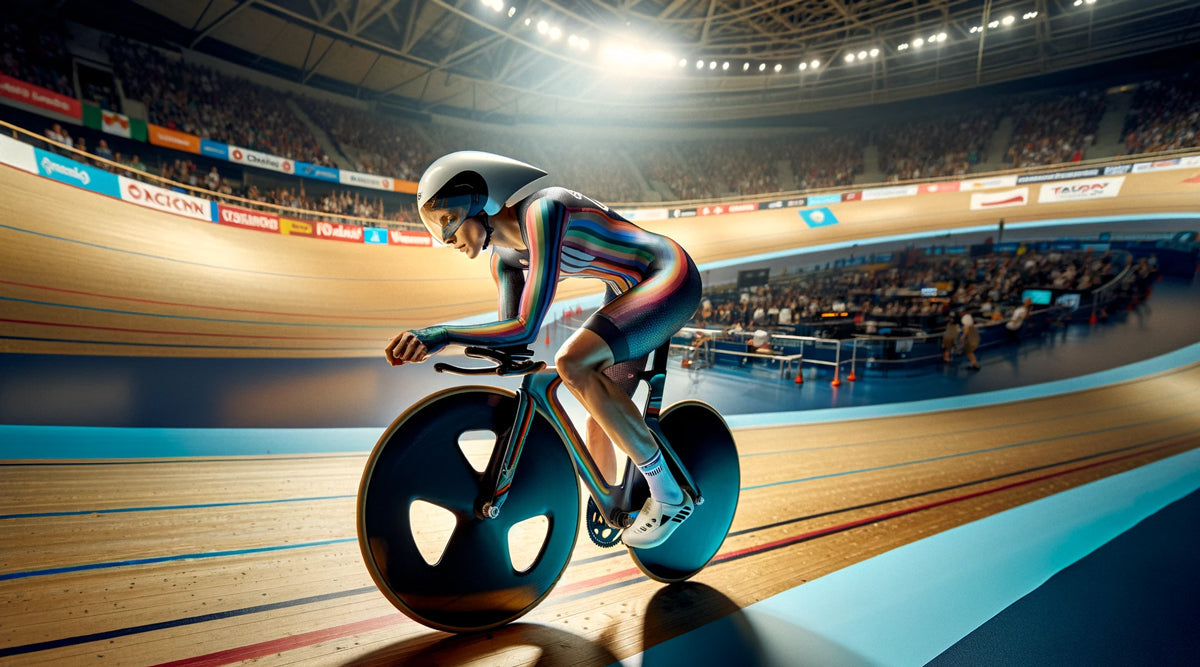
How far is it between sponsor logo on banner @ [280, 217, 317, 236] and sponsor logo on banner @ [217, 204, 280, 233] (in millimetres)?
121

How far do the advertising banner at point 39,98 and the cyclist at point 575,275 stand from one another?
16.3m

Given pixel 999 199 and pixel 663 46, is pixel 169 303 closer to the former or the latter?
pixel 663 46

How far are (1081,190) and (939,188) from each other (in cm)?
361

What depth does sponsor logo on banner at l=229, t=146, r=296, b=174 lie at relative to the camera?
1446 centimetres

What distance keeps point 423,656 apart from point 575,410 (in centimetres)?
306

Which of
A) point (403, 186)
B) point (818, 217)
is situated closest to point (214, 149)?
point (403, 186)

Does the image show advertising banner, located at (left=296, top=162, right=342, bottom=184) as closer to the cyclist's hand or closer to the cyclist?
the cyclist

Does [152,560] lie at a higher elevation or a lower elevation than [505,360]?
lower

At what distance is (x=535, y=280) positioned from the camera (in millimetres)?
1231

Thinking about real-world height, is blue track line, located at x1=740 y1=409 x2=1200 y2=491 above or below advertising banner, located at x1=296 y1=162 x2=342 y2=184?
below

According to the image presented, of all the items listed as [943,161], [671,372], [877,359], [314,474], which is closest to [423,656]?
[314,474]

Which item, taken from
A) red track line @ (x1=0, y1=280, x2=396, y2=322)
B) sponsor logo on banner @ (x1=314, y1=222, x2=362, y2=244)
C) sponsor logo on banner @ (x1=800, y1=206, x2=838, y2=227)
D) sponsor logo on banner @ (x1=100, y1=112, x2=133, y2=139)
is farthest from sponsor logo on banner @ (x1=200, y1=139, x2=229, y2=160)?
sponsor logo on banner @ (x1=800, y1=206, x2=838, y2=227)

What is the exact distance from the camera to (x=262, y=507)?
2168 mm

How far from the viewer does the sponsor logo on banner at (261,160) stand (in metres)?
14.5
